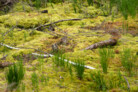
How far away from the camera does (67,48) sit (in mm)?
3506

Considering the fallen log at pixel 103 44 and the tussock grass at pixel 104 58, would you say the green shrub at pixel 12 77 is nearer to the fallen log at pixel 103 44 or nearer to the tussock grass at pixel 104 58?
the tussock grass at pixel 104 58

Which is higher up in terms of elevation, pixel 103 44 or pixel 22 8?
pixel 22 8

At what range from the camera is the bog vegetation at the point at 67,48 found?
1973 mm

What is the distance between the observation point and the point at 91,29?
472 cm

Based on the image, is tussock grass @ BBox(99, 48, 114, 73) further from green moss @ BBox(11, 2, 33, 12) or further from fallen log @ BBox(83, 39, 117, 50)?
green moss @ BBox(11, 2, 33, 12)

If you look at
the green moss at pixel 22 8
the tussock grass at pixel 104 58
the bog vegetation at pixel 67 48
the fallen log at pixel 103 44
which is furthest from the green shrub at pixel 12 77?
the green moss at pixel 22 8

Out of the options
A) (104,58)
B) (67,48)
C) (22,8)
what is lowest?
(67,48)

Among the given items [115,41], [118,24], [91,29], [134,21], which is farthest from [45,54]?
[134,21]

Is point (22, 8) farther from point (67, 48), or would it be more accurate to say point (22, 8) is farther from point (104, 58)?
point (104, 58)

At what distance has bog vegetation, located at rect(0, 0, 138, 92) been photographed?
1.97 m

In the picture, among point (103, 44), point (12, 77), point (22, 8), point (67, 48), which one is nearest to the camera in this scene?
point (12, 77)

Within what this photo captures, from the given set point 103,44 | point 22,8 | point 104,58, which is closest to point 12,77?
point 104,58

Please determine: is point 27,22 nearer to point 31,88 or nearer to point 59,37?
point 59,37

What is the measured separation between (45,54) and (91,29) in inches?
80.1
